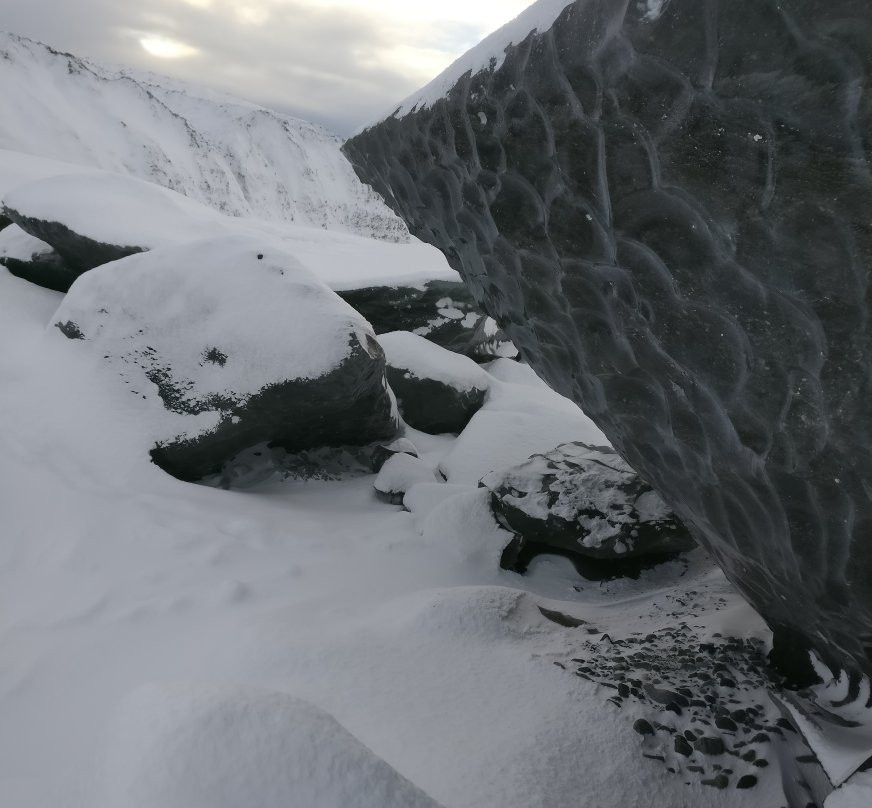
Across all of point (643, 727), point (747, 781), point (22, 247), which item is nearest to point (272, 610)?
point (643, 727)

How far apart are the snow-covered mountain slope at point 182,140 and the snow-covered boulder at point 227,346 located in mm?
15151

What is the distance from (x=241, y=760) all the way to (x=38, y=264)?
14.1 ft

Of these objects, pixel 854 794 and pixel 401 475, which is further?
pixel 401 475

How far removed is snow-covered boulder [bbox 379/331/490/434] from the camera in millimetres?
3902

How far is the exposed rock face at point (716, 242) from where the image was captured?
2.31 ft

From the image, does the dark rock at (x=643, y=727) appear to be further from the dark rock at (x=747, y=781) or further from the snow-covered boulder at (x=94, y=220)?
the snow-covered boulder at (x=94, y=220)

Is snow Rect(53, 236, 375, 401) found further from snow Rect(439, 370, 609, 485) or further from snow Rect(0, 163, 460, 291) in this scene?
snow Rect(439, 370, 609, 485)

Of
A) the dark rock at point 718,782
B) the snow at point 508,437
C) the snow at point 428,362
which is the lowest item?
the snow at point 508,437

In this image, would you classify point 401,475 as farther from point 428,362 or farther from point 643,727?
point 643,727

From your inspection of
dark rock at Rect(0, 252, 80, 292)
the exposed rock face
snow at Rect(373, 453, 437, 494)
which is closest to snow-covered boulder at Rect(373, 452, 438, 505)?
snow at Rect(373, 453, 437, 494)

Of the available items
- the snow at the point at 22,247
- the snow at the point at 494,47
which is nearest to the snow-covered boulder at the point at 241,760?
the snow at the point at 494,47

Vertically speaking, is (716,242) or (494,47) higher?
(494,47)

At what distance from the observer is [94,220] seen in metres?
4.09

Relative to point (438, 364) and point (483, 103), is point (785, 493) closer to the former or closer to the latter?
point (483, 103)
